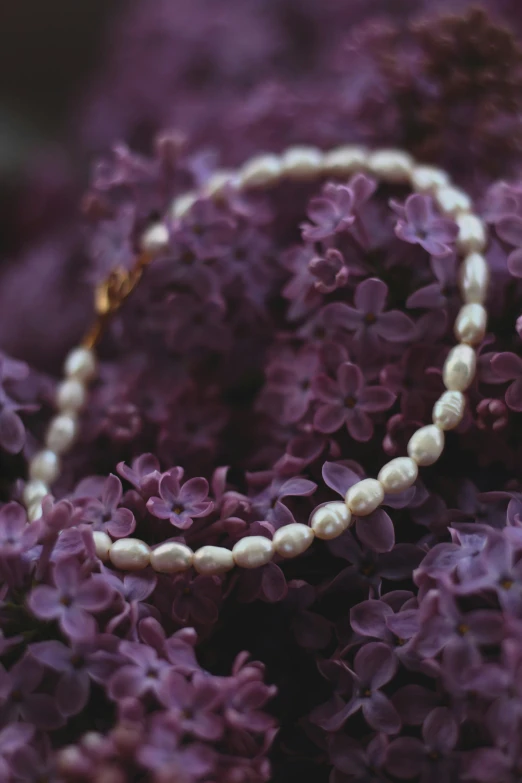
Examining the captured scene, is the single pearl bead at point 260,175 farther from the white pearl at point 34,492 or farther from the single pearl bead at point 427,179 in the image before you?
the white pearl at point 34,492

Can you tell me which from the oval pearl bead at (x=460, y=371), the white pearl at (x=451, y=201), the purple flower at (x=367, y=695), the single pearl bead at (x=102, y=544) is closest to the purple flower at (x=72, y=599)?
the single pearl bead at (x=102, y=544)

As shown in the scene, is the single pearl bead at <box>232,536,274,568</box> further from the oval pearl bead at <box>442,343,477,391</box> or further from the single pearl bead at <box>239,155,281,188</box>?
the single pearl bead at <box>239,155,281,188</box>

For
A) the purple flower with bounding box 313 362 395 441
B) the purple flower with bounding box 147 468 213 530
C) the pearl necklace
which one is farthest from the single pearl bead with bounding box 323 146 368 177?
the purple flower with bounding box 147 468 213 530

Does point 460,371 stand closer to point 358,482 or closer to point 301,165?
point 358,482

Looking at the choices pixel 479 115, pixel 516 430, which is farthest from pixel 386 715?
pixel 479 115

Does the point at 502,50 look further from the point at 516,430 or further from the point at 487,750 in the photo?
the point at 487,750

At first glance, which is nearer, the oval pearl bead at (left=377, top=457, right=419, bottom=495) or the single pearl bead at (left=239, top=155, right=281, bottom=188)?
the oval pearl bead at (left=377, top=457, right=419, bottom=495)
